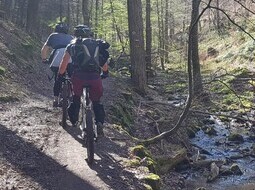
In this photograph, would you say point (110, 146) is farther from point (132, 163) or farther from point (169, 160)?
point (169, 160)

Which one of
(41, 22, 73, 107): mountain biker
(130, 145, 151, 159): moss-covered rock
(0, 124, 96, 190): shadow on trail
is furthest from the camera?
(41, 22, 73, 107): mountain biker

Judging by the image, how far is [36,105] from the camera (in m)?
10.8

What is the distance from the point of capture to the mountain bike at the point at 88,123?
590cm

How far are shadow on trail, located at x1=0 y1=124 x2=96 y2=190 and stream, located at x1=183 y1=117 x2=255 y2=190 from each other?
11.3 ft

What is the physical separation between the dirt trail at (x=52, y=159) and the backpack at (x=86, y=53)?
4.97 feet

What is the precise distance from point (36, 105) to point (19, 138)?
3.42 m

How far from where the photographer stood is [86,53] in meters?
6.19

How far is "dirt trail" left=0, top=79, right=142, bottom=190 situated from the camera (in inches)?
219

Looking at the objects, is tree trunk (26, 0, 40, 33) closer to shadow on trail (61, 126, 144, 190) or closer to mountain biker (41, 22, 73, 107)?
mountain biker (41, 22, 73, 107)

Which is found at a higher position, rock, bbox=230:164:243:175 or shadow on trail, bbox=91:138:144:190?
shadow on trail, bbox=91:138:144:190

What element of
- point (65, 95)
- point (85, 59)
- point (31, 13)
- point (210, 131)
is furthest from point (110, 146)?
point (31, 13)

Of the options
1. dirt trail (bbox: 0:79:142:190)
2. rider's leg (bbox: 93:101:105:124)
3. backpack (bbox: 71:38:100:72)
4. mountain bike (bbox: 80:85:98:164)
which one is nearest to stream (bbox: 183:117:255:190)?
dirt trail (bbox: 0:79:142:190)

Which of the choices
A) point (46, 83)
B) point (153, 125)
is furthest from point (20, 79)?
point (153, 125)

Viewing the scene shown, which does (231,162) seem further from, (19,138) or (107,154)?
(19,138)
